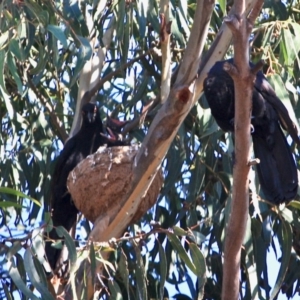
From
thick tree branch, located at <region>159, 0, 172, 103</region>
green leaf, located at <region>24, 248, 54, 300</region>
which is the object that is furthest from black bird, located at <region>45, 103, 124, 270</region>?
green leaf, located at <region>24, 248, 54, 300</region>

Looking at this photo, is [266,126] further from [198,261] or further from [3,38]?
[3,38]

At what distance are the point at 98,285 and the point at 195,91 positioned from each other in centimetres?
84

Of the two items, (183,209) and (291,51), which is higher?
(291,51)

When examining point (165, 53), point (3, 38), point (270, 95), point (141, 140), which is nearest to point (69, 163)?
point (141, 140)

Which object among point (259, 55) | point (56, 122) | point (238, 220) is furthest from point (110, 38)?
point (238, 220)

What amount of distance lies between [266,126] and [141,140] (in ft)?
2.71

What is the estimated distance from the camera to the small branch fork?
237cm

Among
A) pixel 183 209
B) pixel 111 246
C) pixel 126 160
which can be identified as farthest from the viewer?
pixel 183 209

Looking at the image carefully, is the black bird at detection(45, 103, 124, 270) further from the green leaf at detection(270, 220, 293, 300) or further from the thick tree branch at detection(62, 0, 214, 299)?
the green leaf at detection(270, 220, 293, 300)

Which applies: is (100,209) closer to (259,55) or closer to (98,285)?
(98,285)

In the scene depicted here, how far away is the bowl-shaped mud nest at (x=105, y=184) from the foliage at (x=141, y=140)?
170 mm

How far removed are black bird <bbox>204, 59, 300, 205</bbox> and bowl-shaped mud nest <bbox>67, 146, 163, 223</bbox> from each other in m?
0.37

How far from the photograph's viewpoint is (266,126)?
3447 mm

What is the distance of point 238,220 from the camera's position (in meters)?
2.54
